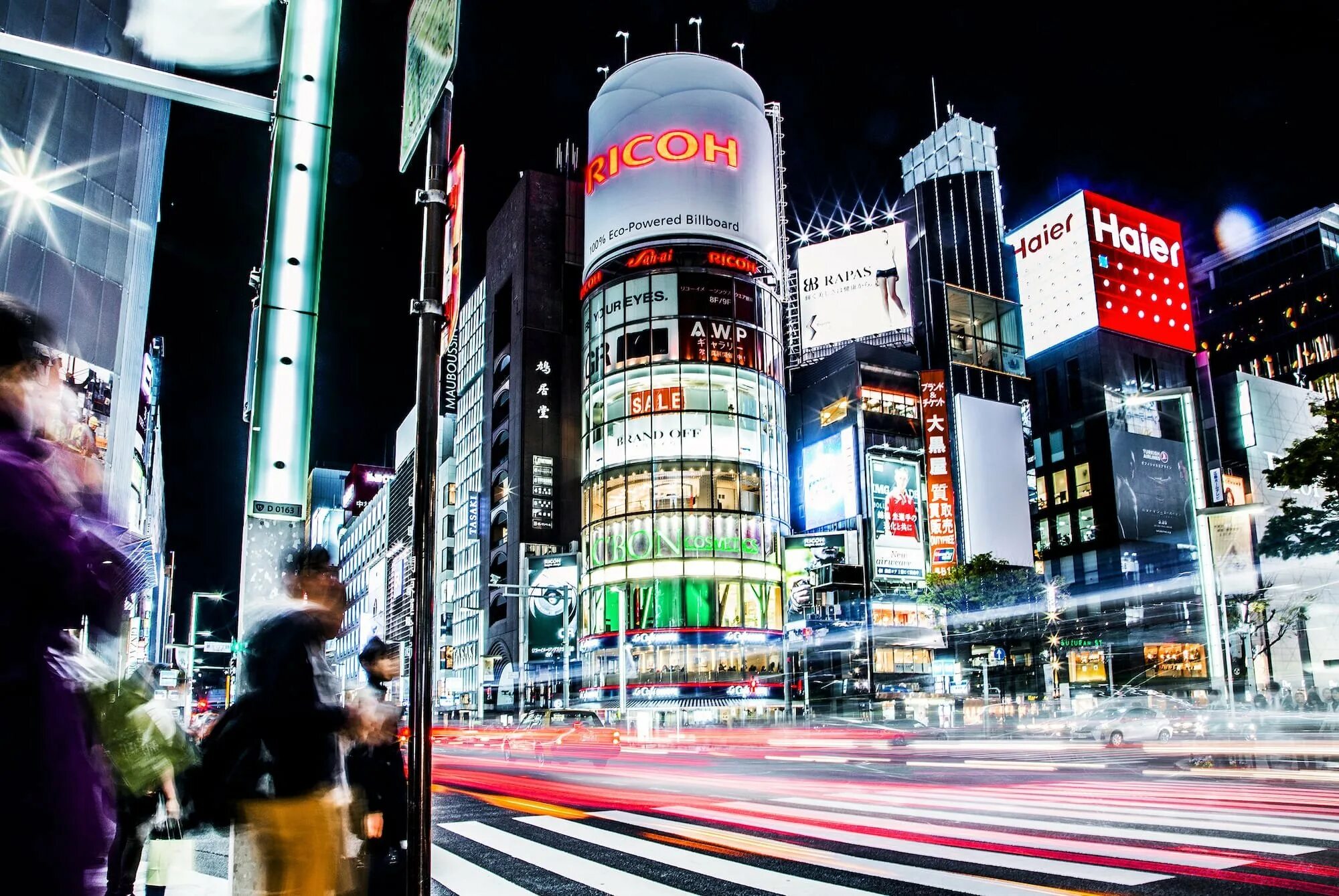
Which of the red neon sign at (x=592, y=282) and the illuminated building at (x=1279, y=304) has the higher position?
the illuminated building at (x=1279, y=304)

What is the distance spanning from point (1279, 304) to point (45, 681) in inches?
5025

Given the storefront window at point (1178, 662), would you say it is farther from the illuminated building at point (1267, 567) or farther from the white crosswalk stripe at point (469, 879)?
the white crosswalk stripe at point (469, 879)

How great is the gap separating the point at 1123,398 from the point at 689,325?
42.4m

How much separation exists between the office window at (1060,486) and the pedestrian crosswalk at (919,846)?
241ft

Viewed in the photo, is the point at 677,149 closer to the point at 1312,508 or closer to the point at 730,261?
the point at 730,261

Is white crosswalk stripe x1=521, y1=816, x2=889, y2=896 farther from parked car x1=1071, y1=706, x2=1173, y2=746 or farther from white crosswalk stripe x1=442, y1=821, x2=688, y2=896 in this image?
parked car x1=1071, y1=706, x2=1173, y2=746

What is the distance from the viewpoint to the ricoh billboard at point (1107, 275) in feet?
273

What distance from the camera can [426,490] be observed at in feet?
14.4

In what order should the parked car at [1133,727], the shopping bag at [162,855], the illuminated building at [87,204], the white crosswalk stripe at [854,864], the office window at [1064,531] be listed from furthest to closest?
the office window at [1064,531]
the illuminated building at [87,204]
the parked car at [1133,727]
the white crosswalk stripe at [854,864]
the shopping bag at [162,855]

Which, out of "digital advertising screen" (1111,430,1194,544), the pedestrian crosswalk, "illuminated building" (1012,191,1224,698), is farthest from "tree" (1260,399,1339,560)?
"digital advertising screen" (1111,430,1194,544)

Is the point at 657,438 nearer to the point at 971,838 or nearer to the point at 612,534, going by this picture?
the point at 612,534

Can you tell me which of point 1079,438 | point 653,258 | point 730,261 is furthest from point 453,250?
point 1079,438

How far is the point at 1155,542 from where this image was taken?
248 feet

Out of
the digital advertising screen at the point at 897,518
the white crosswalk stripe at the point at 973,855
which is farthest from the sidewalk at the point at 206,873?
the digital advertising screen at the point at 897,518
